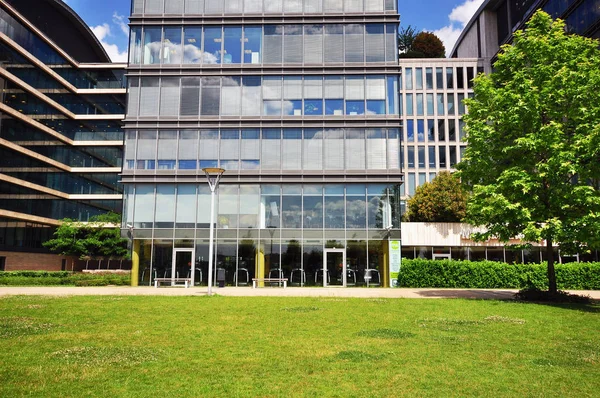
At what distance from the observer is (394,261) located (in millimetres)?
32625

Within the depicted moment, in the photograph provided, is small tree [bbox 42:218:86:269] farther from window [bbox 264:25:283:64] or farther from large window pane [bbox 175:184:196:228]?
window [bbox 264:25:283:64]

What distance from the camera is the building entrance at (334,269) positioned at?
33.3 metres

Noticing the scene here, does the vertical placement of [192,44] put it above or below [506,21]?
below

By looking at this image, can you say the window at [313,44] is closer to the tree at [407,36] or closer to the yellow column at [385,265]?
the yellow column at [385,265]

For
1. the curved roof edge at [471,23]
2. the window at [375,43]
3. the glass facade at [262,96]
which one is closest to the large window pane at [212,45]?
the glass facade at [262,96]

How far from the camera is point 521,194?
20.2 metres

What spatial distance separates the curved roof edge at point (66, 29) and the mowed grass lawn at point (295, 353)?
2338 inches

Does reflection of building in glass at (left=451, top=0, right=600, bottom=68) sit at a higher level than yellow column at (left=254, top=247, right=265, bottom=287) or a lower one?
higher

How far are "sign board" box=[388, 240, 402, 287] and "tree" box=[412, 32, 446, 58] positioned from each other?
5598 cm

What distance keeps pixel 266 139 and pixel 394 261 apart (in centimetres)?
1170

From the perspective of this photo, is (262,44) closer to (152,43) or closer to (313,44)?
(313,44)

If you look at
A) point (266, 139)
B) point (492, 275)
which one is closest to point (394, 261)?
point (492, 275)

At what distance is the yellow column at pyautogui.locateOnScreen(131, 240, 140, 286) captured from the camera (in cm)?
3369

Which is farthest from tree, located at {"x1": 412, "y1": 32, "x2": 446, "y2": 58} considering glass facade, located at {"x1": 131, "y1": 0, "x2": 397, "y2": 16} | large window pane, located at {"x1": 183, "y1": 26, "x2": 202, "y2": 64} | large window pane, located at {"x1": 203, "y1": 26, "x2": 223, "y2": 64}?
large window pane, located at {"x1": 183, "y1": 26, "x2": 202, "y2": 64}
